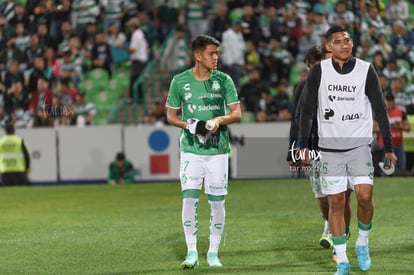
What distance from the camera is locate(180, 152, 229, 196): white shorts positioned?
10.3 metres

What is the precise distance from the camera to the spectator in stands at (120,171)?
79.8 feet

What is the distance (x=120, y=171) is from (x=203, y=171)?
563 inches

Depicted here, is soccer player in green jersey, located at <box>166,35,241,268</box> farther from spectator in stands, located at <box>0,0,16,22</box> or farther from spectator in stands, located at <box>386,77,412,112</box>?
spectator in stands, located at <box>0,0,16,22</box>

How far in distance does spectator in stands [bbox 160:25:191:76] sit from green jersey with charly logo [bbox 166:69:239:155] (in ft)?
54.8

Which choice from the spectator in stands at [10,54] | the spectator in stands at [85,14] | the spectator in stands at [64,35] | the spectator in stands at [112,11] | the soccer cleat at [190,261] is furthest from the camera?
the spectator in stands at [85,14]

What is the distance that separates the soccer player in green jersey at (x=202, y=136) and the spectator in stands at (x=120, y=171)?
13.9 m

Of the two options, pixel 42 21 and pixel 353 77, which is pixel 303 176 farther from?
pixel 353 77

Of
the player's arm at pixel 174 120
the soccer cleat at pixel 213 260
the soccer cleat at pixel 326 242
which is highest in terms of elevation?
the player's arm at pixel 174 120

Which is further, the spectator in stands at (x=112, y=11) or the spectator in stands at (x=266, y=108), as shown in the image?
the spectator in stands at (x=112, y=11)

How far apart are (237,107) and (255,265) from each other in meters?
1.67

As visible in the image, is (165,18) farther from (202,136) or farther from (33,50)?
(202,136)

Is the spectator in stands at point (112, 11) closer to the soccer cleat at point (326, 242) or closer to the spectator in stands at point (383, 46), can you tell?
the spectator in stands at point (383, 46)

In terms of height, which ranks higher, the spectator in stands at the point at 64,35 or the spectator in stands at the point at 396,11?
the spectator in stands at the point at 396,11

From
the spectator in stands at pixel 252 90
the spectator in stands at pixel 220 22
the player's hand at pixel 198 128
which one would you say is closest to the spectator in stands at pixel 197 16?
the spectator in stands at pixel 220 22
